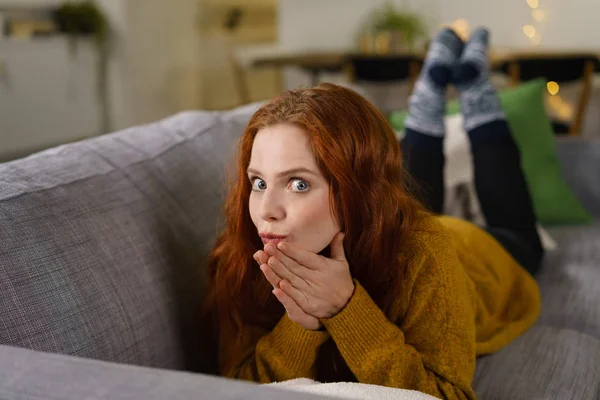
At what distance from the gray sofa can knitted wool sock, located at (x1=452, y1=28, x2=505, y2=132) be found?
0.55 meters

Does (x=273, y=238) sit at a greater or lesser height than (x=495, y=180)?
greater

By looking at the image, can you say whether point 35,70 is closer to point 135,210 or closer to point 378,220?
point 135,210

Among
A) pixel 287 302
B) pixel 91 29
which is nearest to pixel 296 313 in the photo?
pixel 287 302

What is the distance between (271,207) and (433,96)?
1213 mm

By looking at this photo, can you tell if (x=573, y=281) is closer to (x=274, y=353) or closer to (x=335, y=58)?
(x=274, y=353)

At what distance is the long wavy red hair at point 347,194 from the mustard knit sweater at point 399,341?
40 mm

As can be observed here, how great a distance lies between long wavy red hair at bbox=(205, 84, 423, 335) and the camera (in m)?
0.98

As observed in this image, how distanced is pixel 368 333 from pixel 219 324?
315 millimetres

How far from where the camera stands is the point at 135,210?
1.21 m

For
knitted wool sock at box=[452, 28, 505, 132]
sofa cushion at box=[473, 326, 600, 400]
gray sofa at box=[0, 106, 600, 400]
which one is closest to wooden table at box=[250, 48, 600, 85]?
knitted wool sock at box=[452, 28, 505, 132]

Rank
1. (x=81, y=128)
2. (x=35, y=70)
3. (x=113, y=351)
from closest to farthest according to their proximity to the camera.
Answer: (x=113, y=351) → (x=35, y=70) → (x=81, y=128)

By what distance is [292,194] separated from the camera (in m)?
0.96

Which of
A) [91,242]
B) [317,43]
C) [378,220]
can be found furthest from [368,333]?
[317,43]

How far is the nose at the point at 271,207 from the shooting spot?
0.94m
